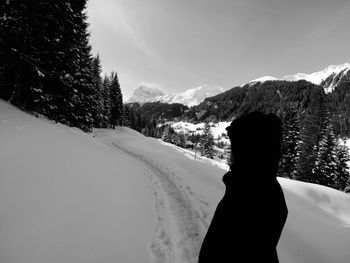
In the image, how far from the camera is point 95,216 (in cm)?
555

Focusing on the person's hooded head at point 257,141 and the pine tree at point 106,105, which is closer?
the person's hooded head at point 257,141

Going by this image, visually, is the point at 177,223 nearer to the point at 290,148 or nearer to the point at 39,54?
the point at 39,54

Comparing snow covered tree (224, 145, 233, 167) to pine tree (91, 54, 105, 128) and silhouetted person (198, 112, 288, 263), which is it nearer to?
silhouetted person (198, 112, 288, 263)

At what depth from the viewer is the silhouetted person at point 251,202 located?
1584 millimetres

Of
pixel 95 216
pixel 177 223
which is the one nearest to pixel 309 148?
pixel 177 223

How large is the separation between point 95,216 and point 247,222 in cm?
510

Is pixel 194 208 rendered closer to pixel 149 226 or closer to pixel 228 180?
pixel 149 226

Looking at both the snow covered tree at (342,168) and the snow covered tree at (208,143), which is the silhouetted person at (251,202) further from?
the snow covered tree at (208,143)

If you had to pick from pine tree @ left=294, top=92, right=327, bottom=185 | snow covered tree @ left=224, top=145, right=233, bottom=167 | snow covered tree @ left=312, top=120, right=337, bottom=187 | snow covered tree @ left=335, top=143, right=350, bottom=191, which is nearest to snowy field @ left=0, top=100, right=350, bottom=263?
snow covered tree @ left=224, top=145, right=233, bottom=167

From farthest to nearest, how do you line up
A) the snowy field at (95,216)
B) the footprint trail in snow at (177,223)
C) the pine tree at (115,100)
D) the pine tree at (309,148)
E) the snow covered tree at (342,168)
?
the pine tree at (115,100)
the snow covered tree at (342,168)
the pine tree at (309,148)
the footprint trail in snow at (177,223)
the snowy field at (95,216)

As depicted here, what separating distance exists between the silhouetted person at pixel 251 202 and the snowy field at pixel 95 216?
0.12 m

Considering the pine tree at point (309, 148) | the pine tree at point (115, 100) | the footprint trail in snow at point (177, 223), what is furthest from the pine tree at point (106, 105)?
the pine tree at point (309, 148)

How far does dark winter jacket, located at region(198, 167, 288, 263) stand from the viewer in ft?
5.17

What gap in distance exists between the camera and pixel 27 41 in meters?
12.3
